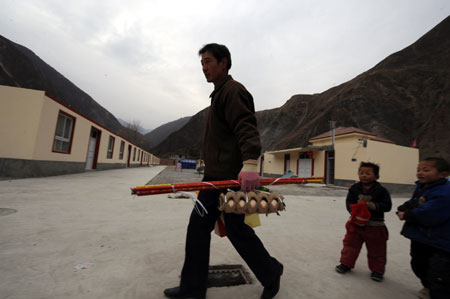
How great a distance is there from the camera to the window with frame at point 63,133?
9.55 metres

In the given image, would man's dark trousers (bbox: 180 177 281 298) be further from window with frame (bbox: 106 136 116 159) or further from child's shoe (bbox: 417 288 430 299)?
window with frame (bbox: 106 136 116 159)

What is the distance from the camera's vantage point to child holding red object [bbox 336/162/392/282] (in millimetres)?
2010

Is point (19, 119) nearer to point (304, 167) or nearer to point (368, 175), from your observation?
point (368, 175)

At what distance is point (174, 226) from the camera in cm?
327

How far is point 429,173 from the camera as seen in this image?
1.80 m

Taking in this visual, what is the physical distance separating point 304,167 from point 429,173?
1799cm

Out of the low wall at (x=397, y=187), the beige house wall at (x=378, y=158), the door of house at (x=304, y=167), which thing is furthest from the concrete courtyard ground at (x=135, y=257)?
the door of house at (x=304, y=167)

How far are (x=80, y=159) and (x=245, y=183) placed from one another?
44.0 ft

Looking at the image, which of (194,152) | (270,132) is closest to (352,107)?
(270,132)

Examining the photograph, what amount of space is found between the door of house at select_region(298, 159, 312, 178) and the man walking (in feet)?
59.0

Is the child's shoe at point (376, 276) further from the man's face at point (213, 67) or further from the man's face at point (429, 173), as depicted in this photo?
the man's face at point (213, 67)

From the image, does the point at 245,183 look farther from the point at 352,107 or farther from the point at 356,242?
the point at 352,107

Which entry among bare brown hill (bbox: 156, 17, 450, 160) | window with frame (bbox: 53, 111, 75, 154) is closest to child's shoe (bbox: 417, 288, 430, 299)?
window with frame (bbox: 53, 111, 75, 154)

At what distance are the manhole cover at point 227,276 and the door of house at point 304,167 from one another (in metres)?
17.6
